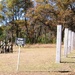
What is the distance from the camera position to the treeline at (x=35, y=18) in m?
53.7

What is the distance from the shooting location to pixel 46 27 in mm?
59031

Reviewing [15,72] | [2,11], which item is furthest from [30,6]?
[15,72]

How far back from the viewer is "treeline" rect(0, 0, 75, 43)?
53.7 metres

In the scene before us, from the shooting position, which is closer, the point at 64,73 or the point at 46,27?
the point at 64,73

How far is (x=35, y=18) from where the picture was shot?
181 ft

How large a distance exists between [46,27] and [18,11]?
21.0 ft

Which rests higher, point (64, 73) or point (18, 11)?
point (18, 11)

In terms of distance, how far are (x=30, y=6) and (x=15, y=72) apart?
153 ft

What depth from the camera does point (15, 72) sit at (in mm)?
12695

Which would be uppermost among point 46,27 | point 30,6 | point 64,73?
point 30,6

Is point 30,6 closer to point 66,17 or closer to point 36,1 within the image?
point 36,1

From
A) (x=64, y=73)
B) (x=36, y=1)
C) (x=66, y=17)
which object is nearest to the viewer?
(x=64, y=73)

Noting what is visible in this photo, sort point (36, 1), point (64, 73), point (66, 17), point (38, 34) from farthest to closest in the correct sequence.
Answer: point (38, 34)
point (36, 1)
point (66, 17)
point (64, 73)

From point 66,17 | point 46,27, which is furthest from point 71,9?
point 46,27
